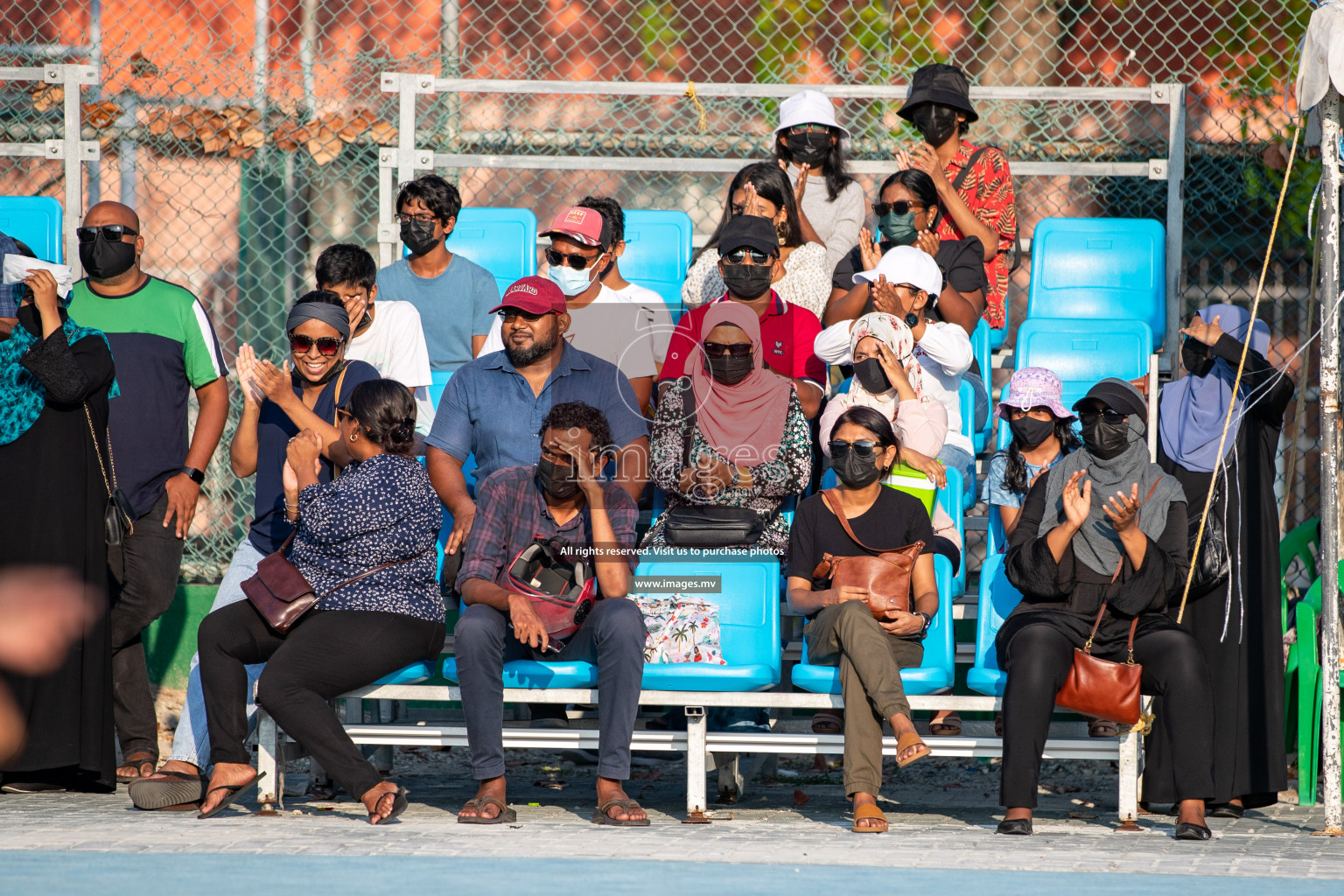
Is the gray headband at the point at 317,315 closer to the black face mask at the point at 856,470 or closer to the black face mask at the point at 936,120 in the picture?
the black face mask at the point at 856,470

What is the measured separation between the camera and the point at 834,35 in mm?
9930

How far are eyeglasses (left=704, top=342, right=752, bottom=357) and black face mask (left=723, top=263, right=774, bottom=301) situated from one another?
48cm

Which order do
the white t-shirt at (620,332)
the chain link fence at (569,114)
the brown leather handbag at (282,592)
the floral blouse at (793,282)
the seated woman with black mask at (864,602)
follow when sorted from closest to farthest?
the seated woman with black mask at (864,602) < the brown leather handbag at (282,592) < the white t-shirt at (620,332) < the floral blouse at (793,282) < the chain link fence at (569,114)

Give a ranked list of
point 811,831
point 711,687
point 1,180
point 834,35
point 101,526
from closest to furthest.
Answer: point 811,831, point 711,687, point 101,526, point 1,180, point 834,35

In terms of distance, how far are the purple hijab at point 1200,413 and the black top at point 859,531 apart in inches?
48.0

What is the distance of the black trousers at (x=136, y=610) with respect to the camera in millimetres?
5883

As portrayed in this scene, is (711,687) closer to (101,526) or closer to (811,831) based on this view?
(811,831)

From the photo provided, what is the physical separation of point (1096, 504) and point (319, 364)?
2926 mm

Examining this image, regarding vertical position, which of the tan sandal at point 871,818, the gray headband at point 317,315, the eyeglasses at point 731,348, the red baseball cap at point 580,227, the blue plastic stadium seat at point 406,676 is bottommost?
the tan sandal at point 871,818

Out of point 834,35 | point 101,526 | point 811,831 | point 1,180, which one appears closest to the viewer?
point 811,831

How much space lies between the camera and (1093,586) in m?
5.37

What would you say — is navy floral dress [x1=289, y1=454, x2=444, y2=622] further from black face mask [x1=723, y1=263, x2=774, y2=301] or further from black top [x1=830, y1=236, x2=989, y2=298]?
black top [x1=830, y1=236, x2=989, y2=298]

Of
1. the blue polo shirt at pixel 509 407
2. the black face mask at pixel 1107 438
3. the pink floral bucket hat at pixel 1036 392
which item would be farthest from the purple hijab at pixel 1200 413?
the blue polo shirt at pixel 509 407

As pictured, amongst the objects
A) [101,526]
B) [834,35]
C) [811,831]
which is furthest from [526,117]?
[811,831]
